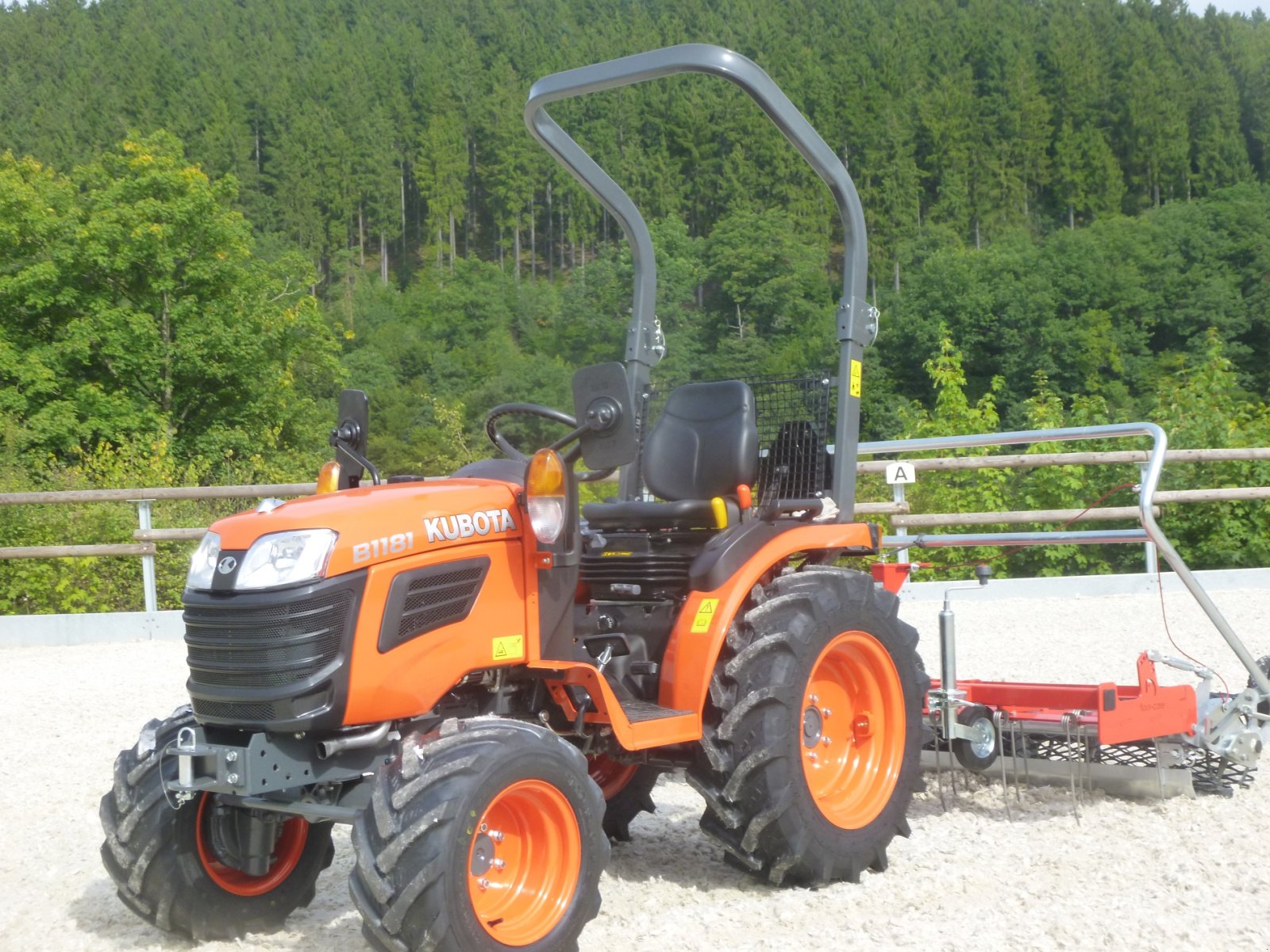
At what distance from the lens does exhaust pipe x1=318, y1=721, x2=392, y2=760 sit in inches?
131

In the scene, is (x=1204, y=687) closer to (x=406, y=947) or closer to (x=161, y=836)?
(x=406, y=947)

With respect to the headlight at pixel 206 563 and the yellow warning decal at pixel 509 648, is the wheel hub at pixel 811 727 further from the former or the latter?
the headlight at pixel 206 563

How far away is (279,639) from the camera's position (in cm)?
326

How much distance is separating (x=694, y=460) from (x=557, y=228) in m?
71.9

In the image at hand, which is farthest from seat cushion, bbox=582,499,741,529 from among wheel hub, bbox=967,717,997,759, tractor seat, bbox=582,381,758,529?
wheel hub, bbox=967,717,997,759

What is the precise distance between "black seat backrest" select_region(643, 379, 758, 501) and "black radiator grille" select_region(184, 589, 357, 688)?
165cm

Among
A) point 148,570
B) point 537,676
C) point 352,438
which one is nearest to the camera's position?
point 537,676

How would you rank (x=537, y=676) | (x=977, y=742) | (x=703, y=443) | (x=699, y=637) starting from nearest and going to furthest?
(x=537, y=676) → (x=699, y=637) → (x=703, y=443) → (x=977, y=742)

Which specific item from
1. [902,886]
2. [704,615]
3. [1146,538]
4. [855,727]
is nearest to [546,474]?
[704,615]

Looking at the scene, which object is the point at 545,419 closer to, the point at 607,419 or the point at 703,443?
the point at 607,419

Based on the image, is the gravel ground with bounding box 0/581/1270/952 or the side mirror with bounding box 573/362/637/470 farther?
the gravel ground with bounding box 0/581/1270/952

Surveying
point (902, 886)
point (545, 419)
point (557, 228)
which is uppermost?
point (557, 228)

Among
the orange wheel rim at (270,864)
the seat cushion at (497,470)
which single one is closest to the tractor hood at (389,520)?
the seat cushion at (497,470)

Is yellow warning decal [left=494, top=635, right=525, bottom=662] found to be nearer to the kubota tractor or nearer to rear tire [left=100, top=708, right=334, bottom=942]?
the kubota tractor
